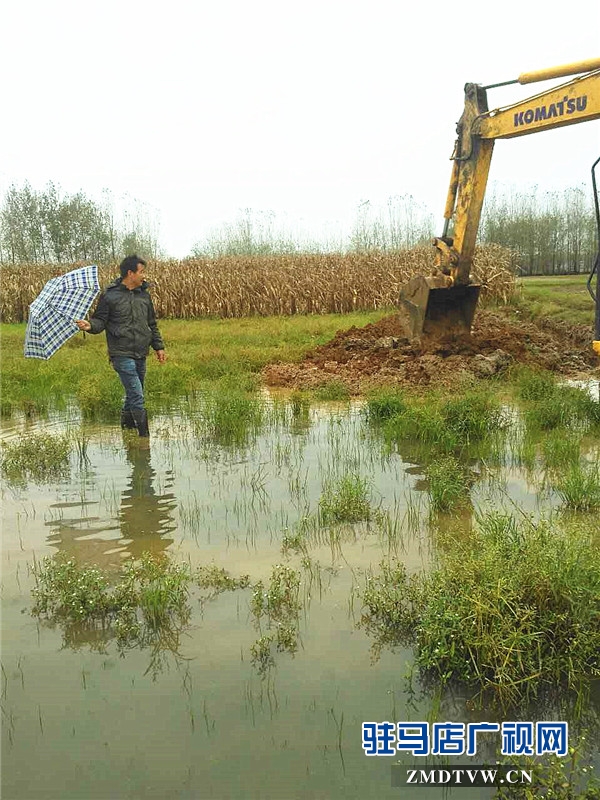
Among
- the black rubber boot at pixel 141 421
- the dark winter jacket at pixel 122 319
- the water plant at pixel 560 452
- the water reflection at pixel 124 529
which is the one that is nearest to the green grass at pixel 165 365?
the black rubber boot at pixel 141 421

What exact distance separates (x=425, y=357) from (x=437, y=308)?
50.4 inches

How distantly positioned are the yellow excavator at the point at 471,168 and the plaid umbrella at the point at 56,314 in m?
6.53

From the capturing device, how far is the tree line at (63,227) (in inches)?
1635

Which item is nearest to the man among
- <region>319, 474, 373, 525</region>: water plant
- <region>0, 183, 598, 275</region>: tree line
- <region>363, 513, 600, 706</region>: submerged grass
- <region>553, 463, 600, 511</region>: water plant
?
<region>319, 474, 373, 525</region>: water plant

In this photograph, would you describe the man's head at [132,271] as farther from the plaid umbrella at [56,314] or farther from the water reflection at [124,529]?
the water reflection at [124,529]

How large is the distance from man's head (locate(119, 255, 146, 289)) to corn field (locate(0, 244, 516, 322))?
1788 centimetres

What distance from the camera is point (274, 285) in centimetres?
2652

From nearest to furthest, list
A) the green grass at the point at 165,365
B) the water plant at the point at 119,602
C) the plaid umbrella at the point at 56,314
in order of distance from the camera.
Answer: the water plant at the point at 119,602 → the plaid umbrella at the point at 56,314 → the green grass at the point at 165,365

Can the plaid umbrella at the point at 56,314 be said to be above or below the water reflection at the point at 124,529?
above

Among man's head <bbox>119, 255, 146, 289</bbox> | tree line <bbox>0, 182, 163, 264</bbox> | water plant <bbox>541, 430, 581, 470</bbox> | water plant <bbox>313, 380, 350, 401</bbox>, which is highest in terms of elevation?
tree line <bbox>0, 182, 163, 264</bbox>

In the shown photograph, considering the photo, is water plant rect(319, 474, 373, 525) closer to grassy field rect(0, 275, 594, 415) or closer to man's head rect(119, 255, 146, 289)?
man's head rect(119, 255, 146, 289)

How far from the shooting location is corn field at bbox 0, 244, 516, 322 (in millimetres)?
26156

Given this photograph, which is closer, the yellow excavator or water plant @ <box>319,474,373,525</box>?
water plant @ <box>319,474,373,525</box>

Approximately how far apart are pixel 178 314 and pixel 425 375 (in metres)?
17.1
